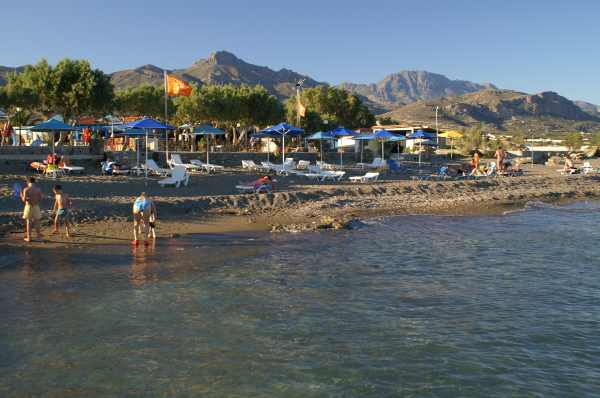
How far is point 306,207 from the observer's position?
→ 16781 millimetres

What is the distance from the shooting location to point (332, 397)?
5102 mm

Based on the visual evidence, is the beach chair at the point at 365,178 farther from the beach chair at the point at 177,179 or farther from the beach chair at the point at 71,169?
the beach chair at the point at 71,169

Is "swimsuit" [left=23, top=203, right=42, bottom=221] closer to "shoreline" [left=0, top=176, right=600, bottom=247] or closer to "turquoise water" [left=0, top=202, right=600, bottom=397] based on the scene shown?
"shoreline" [left=0, top=176, right=600, bottom=247]

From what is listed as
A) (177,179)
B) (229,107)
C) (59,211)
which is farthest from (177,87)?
(229,107)

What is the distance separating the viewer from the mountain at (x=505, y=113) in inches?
4890

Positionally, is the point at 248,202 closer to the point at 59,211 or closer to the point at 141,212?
the point at 141,212

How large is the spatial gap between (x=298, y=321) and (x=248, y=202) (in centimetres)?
992

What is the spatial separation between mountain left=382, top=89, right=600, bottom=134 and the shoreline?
91.1 metres

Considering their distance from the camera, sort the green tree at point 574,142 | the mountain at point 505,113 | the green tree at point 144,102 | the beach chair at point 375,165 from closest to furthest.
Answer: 1. the beach chair at point 375,165
2. the green tree at point 144,102
3. the green tree at point 574,142
4. the mountain at point 505,113

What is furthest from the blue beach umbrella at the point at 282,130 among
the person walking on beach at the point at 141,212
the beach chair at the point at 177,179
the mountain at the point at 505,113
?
the mountain at the point at 505,113

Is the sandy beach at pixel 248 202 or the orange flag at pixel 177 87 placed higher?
the orange flag at pixel 177 87

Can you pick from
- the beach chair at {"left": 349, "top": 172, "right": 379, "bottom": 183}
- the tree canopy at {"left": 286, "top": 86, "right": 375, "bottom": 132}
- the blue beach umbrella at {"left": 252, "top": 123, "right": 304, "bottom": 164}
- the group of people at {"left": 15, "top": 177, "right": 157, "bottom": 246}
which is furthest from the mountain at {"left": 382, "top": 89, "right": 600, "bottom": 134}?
the group of people at {"left": 15, "top": 177, "right": 157, "bottom": 246}

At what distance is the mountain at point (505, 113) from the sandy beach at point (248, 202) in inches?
3602

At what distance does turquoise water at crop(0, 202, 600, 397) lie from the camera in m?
5.39
